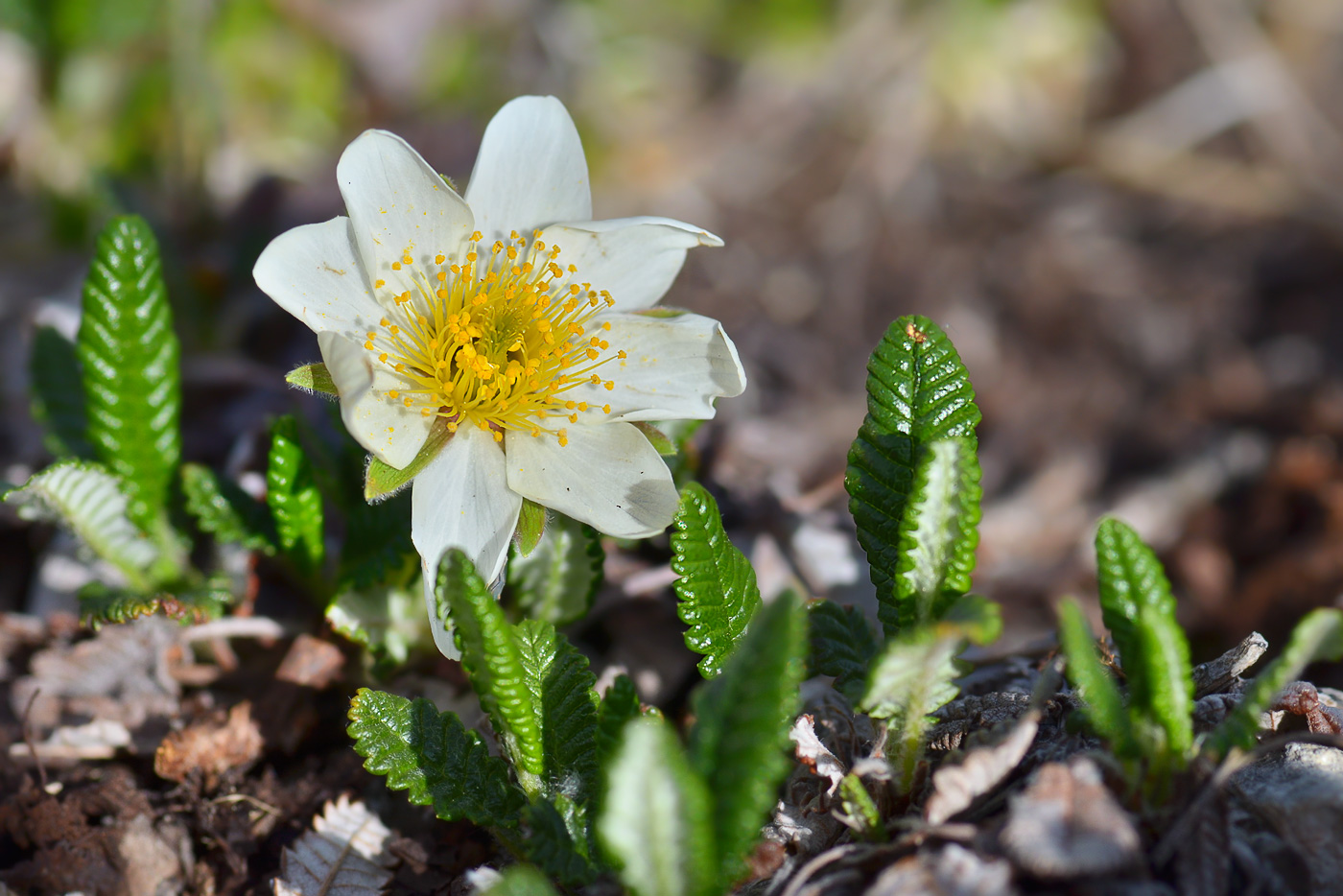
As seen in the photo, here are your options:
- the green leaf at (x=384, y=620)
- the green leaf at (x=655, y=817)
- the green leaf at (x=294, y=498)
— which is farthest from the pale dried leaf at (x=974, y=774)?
the green leaf at (x=294, y=498)

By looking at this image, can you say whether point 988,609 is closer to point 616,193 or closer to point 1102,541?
point 1102,541

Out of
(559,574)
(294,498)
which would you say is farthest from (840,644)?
(294,498)

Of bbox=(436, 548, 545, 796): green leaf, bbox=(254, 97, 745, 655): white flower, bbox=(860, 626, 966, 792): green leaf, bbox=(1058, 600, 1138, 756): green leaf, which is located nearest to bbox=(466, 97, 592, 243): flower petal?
bbox=(254, 97, 745, 655): white flower

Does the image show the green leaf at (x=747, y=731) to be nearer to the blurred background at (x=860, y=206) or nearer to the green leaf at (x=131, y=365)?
the blurred background at (x=860, y=206)

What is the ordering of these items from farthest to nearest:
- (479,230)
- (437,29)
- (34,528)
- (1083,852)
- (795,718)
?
(437,29), (34,528), (479,230), (795,718), (1083,852)

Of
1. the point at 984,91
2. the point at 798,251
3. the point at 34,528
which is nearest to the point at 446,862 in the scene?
the point at 34,528
